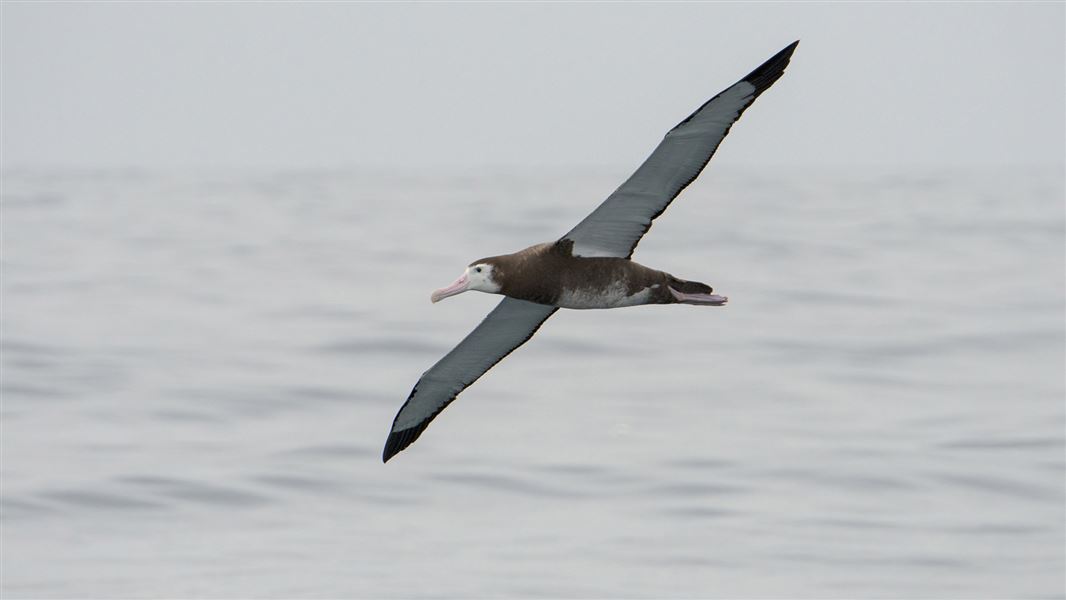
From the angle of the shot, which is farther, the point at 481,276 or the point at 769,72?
the point at 481,276

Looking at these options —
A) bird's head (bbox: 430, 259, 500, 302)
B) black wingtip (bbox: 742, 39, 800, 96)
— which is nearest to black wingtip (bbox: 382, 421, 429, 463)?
bird's head (bbox: 430, 259, 500, 302)

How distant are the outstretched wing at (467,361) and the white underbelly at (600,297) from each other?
1.00 metres

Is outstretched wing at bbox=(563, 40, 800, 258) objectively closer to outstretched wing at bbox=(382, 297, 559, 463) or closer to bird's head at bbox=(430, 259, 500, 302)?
bird's head at bbox=(430, 259, 500, 302)

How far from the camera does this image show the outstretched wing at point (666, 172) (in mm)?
9641

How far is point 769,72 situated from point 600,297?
1.81 metres

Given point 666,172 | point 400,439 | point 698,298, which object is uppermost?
point 666,172

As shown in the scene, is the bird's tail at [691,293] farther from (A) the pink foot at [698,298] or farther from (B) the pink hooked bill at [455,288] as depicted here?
(B) the pink hooked bill at [455,288]

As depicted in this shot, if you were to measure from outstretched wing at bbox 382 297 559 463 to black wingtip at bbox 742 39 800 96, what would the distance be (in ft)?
8.56

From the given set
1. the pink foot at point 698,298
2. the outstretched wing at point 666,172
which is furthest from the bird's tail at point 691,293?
the outstretched wing at point 666,172

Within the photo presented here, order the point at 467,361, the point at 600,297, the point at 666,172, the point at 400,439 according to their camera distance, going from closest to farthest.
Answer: the point at 666,172 < the point at 600,297 < the point at 467,361 < the point at 400,439

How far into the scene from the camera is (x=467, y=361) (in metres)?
11.8

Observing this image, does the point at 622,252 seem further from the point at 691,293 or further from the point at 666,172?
the point at 666,172

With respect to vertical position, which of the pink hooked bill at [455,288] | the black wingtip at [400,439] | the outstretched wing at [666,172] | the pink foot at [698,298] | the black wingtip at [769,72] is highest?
the black wingtip at [769,72]

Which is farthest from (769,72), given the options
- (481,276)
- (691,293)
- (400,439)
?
(400,439)
